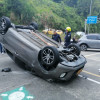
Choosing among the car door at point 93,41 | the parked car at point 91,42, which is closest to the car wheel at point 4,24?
the parked car at point 91,42

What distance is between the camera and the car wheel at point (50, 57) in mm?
3174

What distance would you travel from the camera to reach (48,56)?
330 centimetres

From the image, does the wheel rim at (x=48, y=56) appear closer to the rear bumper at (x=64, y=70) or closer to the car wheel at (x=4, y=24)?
the rear bumper at (x=64, y=70)

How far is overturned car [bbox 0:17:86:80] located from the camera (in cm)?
322

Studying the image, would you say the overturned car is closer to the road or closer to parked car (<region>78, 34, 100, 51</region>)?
the road

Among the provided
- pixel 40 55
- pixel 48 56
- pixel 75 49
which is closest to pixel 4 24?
pixel 40 55

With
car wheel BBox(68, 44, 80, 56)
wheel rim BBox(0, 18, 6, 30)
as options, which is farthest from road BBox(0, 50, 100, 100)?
wheel rim BBox(0, 18, 6, 30)

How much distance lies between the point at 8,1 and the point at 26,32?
22.4 meters

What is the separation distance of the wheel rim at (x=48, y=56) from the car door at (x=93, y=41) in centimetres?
754

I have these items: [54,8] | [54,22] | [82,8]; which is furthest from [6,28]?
[82,8]

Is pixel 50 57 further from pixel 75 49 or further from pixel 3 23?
pixel 3 23

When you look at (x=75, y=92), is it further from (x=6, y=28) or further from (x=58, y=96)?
(x=6, y=28)

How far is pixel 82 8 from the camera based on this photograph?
54.5m

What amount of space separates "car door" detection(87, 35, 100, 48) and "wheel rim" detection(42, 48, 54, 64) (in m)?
7.54
